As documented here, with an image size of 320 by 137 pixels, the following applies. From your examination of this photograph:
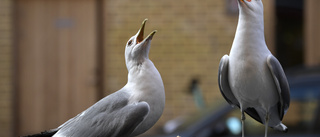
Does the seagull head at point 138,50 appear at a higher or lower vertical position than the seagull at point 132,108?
higher

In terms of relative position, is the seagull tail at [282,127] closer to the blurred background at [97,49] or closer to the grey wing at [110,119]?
the grey wing at [110,119]

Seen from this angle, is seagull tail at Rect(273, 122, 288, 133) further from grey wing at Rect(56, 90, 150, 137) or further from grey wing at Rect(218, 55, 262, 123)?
grey wing at Rect(56, 90, 150, 137)

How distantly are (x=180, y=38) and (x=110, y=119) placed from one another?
575 centimetres

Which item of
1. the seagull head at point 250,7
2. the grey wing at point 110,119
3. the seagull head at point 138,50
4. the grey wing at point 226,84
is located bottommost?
the grey wing at point 110,119

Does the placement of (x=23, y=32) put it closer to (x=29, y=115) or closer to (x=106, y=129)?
(x=29, y=115)

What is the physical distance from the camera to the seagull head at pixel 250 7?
1.82 metres

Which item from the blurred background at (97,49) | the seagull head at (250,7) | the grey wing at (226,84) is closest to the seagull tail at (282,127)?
the grey wing at (226,84)

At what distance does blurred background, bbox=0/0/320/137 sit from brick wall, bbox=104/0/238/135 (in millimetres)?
14

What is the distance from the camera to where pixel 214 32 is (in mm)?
7641

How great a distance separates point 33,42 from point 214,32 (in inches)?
99.4

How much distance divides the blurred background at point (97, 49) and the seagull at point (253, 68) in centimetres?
567

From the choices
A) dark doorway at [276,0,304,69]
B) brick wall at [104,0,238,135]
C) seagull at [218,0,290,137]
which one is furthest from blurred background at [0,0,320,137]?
seagull at [218,0,290,137]

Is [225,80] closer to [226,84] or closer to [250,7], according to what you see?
[226,84]

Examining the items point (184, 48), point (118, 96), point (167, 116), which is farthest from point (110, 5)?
point (118, 96)
